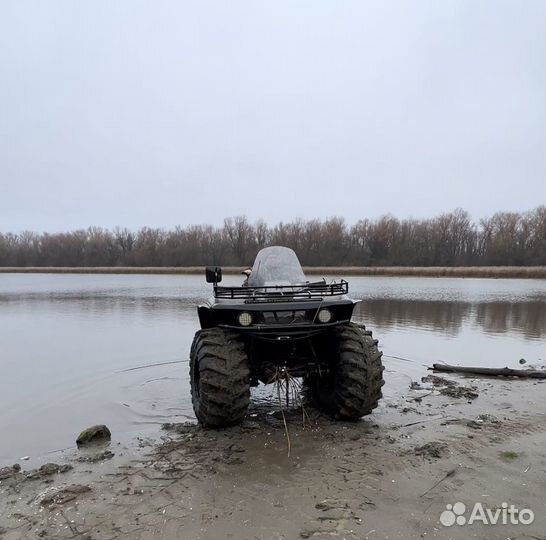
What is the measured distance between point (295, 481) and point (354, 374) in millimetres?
1563

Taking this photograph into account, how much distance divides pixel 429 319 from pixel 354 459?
11.9m

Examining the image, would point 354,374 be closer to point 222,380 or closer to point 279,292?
point 279,292

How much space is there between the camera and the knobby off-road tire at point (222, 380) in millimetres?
5109

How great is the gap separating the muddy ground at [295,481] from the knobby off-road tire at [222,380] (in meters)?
0.28

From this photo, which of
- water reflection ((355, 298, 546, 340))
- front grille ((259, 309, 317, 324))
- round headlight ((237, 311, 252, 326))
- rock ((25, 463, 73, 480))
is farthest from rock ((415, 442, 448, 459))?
water reflection ((355, 298, 546, 340))

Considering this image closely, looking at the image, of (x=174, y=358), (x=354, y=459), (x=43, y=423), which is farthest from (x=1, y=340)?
(x=354, y=459)

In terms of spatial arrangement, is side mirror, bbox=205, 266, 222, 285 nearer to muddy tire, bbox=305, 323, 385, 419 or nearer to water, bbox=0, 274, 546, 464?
muddy tire, bbox=305, 323, 385, 419

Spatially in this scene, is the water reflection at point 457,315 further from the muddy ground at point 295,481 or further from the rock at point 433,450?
the rock at point 433,450

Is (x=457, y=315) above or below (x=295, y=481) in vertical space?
below

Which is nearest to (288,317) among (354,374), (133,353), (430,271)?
(354,374)

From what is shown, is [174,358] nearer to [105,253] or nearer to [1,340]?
[1,340]

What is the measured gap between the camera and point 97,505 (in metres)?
3.88

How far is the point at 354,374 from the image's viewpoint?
17.8 ft

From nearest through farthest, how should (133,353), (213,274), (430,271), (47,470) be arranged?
1. (47,470)
2. (213,274)
3. (133,353)
4. (430,271)
